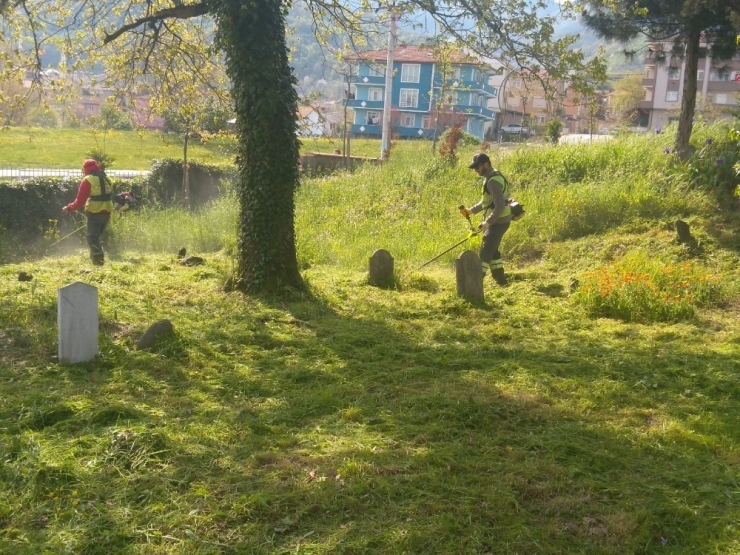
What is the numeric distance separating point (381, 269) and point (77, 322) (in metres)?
5.27

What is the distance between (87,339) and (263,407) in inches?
76.7

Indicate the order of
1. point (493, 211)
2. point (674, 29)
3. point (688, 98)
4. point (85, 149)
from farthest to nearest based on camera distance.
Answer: point (85, 149) → point (688, 98) → point (674, 29) → point (493, 211)

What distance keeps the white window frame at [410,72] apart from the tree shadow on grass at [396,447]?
51246mm

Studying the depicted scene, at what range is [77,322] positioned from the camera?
6242 millimetres

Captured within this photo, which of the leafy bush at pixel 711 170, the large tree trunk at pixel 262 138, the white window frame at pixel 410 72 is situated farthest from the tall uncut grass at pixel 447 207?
the white window frame at pixel 410 72

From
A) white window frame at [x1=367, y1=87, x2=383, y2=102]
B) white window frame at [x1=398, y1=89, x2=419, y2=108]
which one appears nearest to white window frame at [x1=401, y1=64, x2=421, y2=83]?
white window frame at [x1=398, y1=89, x2=419, y2=108]

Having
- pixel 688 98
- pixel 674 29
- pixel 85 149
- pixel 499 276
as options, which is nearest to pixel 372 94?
pixel 85 149

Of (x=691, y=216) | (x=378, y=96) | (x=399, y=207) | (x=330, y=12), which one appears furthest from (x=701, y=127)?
(x=378, y=96)

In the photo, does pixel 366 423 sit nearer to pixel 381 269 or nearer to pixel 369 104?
pixel 381 269

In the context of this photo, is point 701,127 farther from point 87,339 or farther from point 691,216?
point 87,339

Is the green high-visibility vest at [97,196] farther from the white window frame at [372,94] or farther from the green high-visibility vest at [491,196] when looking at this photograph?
the white window frame at [372,94]

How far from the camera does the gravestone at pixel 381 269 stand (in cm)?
1066

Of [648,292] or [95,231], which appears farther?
[95,231]

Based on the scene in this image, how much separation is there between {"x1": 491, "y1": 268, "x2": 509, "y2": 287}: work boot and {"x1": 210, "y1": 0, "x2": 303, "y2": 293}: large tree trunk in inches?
123
